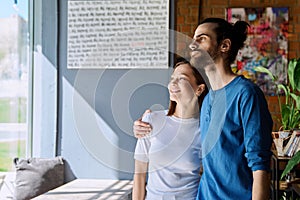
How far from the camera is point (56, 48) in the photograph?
3.63m

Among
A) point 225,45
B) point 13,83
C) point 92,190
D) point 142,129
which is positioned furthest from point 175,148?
point 13,83

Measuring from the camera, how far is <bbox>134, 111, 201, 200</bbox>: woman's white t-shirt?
1646mm

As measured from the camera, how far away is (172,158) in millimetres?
1655

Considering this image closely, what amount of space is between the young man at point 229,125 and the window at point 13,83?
250 cm

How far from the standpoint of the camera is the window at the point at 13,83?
12.5ft

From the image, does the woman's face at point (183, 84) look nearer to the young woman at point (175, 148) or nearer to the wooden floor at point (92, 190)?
the young woman at point (175, 148)

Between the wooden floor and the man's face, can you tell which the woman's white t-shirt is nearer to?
the man's face

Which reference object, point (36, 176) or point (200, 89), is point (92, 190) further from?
point (200, 89)

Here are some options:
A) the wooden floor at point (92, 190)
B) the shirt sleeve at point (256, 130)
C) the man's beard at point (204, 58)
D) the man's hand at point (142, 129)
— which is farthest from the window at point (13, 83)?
the shirt sleeve at point (256, 130)

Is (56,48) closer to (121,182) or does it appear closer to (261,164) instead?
(121,182)

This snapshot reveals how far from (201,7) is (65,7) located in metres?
1.48

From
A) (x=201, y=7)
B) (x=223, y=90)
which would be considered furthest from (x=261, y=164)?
(x=201, y=7)

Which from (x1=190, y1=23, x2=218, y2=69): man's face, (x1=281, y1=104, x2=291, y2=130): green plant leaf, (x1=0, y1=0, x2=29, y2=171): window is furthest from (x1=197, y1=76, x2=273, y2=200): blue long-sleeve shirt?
(x1=0, y1=0, x2=29, y2=171): window

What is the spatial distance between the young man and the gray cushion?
214 cm
